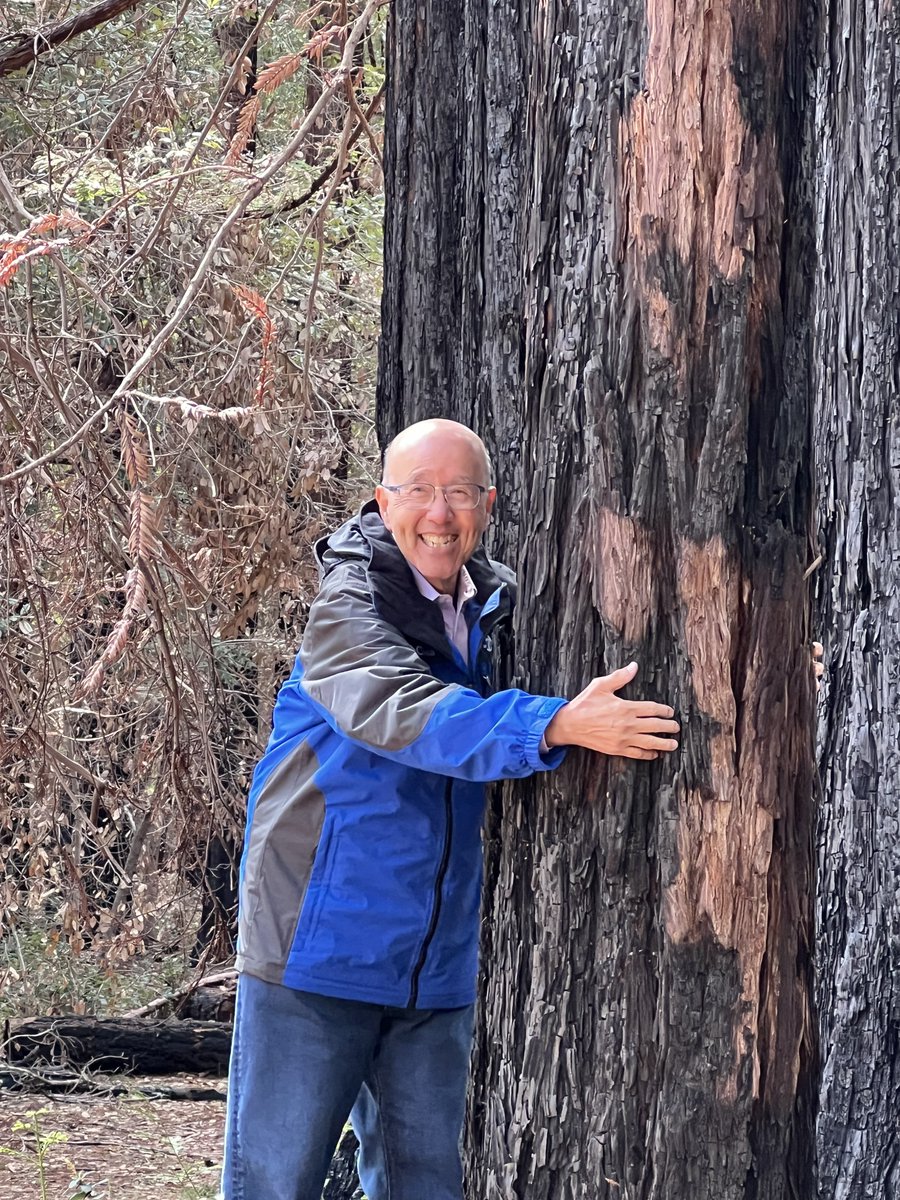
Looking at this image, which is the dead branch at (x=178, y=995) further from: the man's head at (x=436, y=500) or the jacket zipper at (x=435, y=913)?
the man's head at (x=436, y=500)

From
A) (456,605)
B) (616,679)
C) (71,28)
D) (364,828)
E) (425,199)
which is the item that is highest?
(71,28)

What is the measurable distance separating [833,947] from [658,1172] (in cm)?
50

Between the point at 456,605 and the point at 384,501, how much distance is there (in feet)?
0.81

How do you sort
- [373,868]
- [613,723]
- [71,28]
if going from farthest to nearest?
1. [71,28]
2. [373,868]
3. [613,723]

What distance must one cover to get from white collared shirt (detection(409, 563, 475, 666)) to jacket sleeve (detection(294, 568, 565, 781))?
14 cm

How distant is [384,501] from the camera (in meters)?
2.90

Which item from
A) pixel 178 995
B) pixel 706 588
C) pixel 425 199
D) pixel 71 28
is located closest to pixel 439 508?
pixel 706 588

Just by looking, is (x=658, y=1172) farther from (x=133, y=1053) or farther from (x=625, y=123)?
(x=133, y=1053)

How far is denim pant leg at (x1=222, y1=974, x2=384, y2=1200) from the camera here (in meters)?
2.75

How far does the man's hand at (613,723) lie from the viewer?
2498 mm

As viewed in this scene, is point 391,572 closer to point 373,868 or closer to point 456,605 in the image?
point 456,605

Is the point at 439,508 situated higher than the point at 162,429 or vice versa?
the point at 162,429

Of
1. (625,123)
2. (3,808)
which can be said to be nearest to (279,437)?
(3,808)

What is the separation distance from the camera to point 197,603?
18.5 feet
